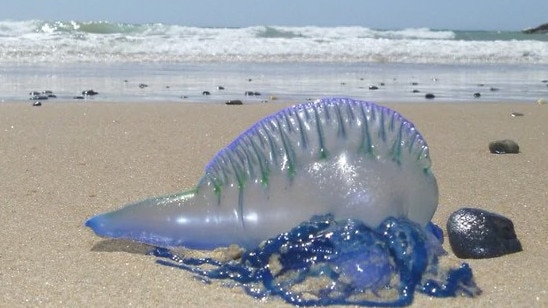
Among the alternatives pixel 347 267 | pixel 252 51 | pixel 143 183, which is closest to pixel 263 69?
pixel 252 51

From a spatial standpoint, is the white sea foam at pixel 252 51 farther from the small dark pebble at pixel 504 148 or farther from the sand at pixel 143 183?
the small dark pebble at pixel 504 148

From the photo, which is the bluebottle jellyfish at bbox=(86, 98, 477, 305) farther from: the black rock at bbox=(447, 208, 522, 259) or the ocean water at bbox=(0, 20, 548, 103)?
the ocean water at bbox=(0, 20, 548, 103)

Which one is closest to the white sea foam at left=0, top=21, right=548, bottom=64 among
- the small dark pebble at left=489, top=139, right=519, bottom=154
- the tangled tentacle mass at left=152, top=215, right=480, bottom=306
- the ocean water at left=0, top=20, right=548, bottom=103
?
the ocean water at left=0, top=20, right=548, bottom=103

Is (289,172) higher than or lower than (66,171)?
higher

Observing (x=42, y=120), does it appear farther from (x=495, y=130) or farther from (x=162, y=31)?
(x=162, y=31)

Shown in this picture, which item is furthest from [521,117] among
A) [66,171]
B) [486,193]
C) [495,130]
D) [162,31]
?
[162,31]

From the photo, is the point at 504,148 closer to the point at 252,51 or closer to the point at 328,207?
the point at 328,207

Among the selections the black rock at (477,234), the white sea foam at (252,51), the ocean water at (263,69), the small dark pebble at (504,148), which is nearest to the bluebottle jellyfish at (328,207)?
the black rock at (477,234)
